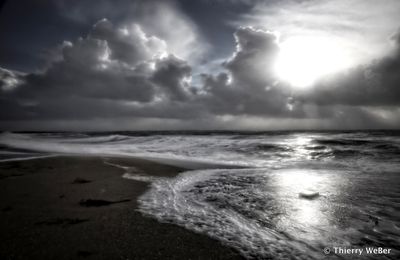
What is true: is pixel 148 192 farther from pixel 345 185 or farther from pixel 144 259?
pixel 345 185

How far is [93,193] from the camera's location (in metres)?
5.29

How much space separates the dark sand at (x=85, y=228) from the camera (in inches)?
111

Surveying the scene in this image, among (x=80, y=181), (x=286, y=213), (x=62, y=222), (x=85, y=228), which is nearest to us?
(x=85, y=228)

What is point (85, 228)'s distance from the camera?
3443 mm

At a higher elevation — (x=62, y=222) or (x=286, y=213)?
(x=62, y=222)

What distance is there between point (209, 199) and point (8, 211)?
378 centimetres

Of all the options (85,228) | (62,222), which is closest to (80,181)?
(62,222)

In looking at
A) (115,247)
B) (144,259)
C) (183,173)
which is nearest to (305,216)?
(144,259)

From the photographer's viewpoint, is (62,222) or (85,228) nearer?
(85,228)

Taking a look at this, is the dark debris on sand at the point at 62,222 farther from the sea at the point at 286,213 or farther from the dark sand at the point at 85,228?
the sea at the point at 286,213

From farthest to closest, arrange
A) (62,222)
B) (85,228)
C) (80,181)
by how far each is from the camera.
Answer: (80,181), (62,222), (85,228)

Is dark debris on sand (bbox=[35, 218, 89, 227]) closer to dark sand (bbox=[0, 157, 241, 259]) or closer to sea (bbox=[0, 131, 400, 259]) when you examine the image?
dark sand (bbox=[0, 157, 241, 259])

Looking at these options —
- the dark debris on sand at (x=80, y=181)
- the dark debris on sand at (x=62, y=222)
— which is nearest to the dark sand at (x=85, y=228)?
the dark debris on sand at (x=62, y=222)

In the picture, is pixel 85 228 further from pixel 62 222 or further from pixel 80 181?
pixel 80 181
